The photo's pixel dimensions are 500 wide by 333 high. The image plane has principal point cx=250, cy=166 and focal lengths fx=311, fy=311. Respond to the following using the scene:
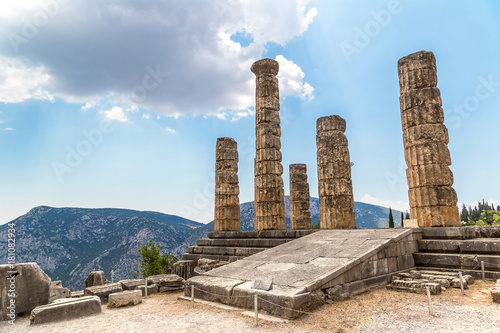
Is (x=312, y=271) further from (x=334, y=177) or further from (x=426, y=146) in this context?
(x=426, y=146)

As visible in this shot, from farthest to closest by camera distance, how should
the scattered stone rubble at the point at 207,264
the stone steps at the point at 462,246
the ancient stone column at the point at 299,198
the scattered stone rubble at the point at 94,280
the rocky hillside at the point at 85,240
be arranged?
1. the rocky hillside at the point at 85,240
2. the ancient stone column at the point at 299,198
3. the scattered stone rubble at the point at 207,264
4. the scattered stone rubble at the point at 94,280
5. the stone steps at the point at 462,246

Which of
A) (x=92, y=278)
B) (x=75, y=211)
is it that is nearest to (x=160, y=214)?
(x=75, y=211)

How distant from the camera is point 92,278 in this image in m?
11.4

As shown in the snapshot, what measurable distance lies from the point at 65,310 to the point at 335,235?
310 inches

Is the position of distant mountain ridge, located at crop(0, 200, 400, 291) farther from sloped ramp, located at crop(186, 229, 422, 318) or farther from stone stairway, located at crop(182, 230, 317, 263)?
sloped ramp, located at crop(186, 229, 422, 318)

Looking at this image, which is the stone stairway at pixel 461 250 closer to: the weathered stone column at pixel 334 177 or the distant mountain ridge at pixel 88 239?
the weathered stone column at pixel 334 177

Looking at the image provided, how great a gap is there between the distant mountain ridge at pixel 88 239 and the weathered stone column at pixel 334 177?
6782cm

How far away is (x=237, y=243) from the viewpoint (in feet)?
47.4

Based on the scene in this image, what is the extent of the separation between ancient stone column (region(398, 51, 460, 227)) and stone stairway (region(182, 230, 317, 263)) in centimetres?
423

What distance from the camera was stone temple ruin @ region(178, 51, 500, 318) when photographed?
7051 mm

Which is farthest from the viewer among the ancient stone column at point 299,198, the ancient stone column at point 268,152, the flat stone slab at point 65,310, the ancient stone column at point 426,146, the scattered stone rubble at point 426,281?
the ancient stone column at point 299,198

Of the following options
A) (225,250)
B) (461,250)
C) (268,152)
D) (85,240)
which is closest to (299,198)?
(268,152)

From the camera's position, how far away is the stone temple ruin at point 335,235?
7.05 meters

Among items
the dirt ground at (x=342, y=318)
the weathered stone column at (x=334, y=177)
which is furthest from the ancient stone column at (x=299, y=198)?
the dirt ground at (x=342, y=318)
